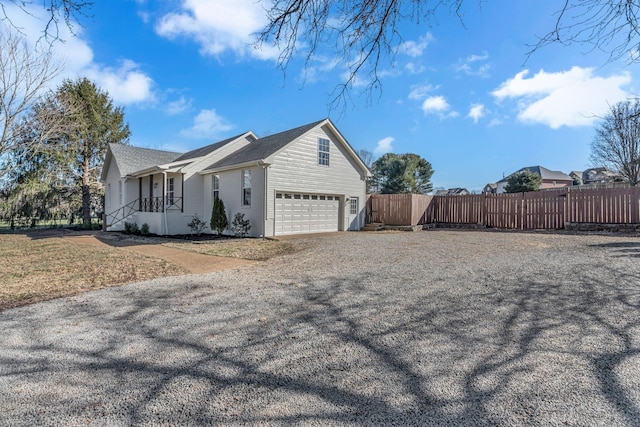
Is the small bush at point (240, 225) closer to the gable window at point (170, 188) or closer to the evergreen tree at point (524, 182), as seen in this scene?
the gable window at point (170, 188)

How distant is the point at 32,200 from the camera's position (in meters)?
22.8

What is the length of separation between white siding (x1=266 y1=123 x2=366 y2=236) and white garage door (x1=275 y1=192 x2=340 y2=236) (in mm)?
325

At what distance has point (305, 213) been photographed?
51.6 ft

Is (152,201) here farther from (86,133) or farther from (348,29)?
(348,29)

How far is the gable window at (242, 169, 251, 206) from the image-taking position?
1467cm

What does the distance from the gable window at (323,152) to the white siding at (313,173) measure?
0.21 m

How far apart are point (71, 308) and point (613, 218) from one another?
17.8m

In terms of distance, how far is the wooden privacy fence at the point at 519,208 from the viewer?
42.8 feet

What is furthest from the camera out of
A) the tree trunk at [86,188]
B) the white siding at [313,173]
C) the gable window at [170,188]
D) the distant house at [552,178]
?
the distant house at [552,178]

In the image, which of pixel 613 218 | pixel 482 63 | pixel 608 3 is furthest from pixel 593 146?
pixel 608 3

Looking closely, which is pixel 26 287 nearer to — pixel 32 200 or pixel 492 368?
pixel 492 368

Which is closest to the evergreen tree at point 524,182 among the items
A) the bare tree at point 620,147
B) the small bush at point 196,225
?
the bare tree at point 620,147

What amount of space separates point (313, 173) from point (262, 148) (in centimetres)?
282

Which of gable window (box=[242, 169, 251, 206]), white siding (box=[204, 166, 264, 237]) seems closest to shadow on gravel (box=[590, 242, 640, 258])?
white siding (box=[204, 166, 264, 237])
